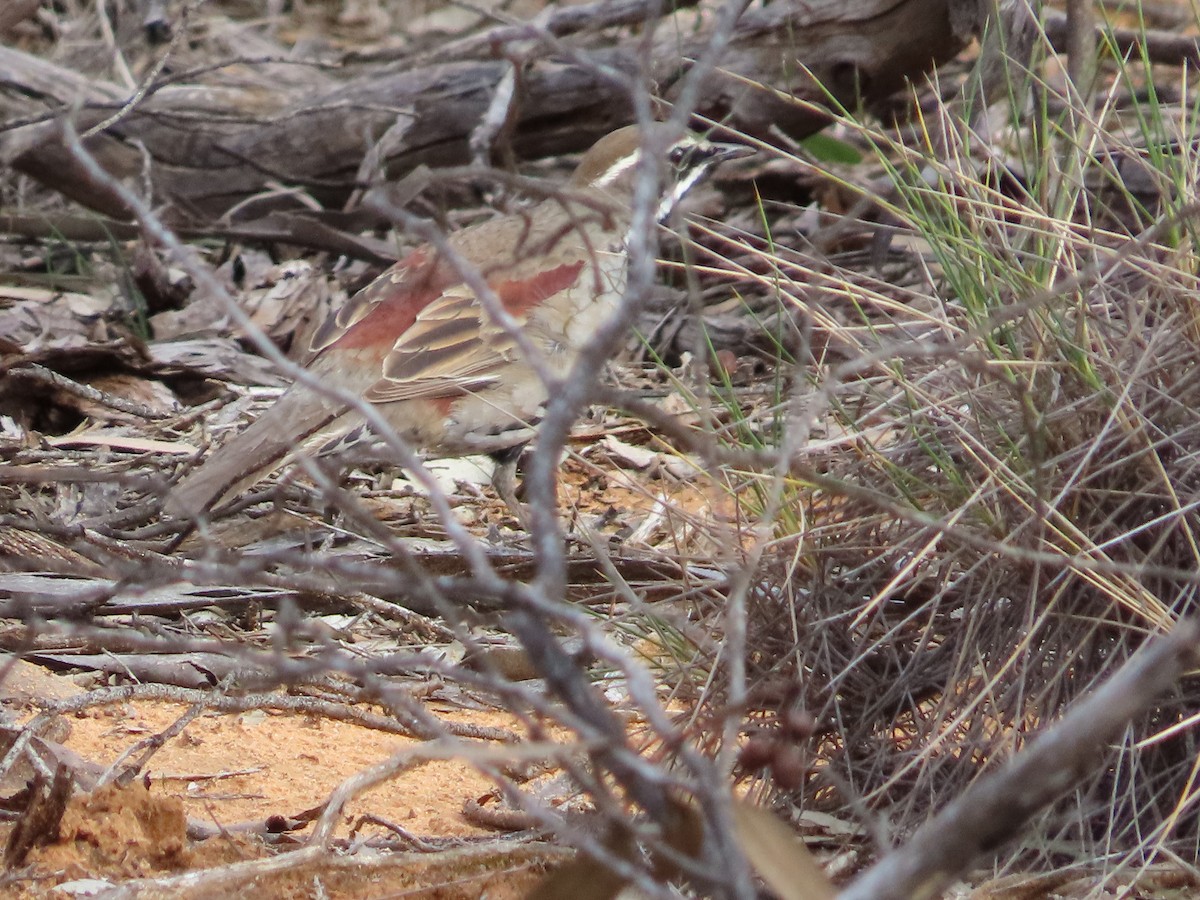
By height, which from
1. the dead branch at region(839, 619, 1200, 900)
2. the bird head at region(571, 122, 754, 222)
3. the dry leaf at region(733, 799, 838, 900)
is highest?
the dead branch at region(839, 619, 1200, 900)

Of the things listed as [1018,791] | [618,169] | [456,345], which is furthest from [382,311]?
[1018,791]

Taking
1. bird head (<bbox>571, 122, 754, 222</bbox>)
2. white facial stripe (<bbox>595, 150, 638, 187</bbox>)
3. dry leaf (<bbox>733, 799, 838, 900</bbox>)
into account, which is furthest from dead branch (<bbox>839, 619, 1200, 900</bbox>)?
white facial stripe (<bbox>595, 150, 638, 187</bbox>)

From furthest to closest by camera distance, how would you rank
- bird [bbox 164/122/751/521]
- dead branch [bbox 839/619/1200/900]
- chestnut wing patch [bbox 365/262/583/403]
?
chestnut wing patch [bbox 365/262/583/403] < bird [bbox 164/122/751/521] < dead branch [bbox 839/619/1200/900]

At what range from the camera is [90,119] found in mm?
7418

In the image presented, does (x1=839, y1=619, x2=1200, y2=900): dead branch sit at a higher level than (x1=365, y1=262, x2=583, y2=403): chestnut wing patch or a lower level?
higher

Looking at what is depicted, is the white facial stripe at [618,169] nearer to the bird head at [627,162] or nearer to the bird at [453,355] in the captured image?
the bird head at [627,162]

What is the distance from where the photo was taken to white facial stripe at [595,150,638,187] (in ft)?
20.4

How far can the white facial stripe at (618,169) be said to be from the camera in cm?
620

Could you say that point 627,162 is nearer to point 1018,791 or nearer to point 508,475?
point 508,475

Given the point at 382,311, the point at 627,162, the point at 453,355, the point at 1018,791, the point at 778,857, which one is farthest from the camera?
the point at 627,162

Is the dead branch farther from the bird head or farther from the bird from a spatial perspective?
the bird head

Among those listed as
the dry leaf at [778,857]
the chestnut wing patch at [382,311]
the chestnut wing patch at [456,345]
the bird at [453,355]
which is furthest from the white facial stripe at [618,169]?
the dry leaf at [778,857]

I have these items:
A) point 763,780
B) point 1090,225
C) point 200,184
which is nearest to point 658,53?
point 200,184

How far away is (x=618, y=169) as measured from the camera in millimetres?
6230
